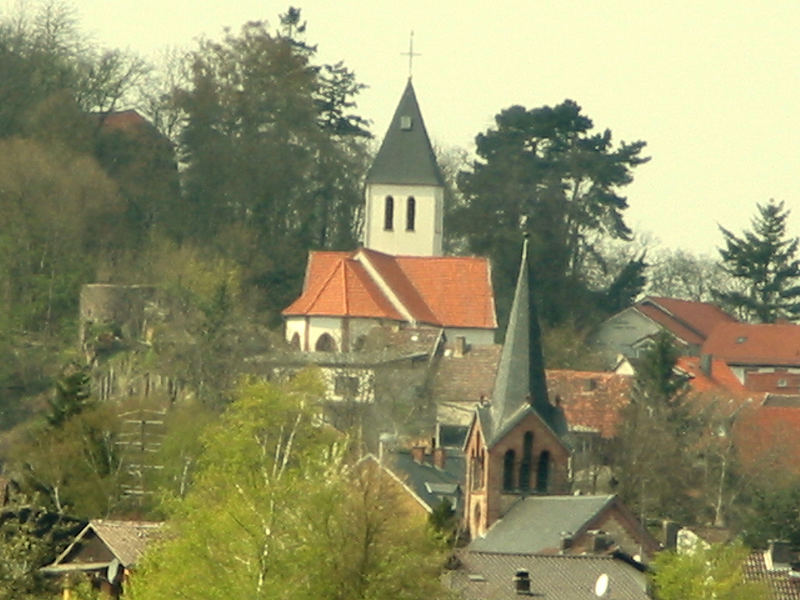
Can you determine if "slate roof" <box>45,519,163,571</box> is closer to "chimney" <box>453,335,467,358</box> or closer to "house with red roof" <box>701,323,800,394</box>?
"chimney" <box>453,335,467,358</box>

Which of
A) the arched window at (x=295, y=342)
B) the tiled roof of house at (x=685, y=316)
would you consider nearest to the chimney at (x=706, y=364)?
the tiled roof of house at (x=685, y=316)

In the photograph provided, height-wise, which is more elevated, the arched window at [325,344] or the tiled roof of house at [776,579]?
the arched window at [325,344]

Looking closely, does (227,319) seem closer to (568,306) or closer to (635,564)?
(568,306)

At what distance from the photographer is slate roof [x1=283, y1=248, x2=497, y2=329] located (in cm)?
9650

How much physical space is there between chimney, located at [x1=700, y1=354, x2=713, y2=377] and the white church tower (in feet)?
26.2

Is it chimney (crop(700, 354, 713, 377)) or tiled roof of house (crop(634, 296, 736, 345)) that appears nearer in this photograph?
chimney (crop(700, 354, 713, 377))

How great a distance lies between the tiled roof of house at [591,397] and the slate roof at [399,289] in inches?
223

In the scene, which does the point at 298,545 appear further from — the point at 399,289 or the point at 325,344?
the point at 399,289

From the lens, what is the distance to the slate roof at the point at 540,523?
72.8m

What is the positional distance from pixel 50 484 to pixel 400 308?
26.4 metres

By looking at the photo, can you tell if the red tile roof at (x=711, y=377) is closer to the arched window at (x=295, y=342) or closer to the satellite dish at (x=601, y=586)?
the arched window at (x=295, y=342)

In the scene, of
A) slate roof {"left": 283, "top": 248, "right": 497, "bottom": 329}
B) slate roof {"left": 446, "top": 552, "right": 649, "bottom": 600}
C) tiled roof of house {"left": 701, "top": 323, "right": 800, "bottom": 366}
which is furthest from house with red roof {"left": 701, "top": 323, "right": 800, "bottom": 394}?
slate roof {"left": 446, "top": 552, "right": 649, "bottom": 600}

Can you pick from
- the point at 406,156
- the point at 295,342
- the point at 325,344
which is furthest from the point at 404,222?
the point at 295,342

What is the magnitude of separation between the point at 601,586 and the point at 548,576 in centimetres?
228
